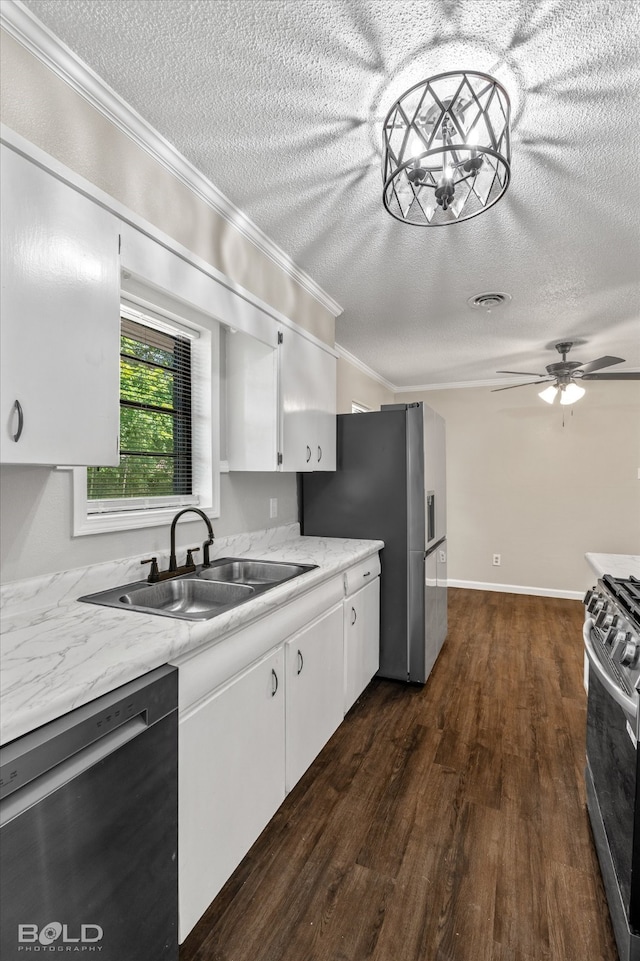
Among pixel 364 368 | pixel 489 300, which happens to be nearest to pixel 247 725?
pixel 489 300

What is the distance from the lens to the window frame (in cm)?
186

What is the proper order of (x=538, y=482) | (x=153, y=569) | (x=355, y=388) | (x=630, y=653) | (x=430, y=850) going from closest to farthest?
(x=630, y=653)
(x=430, y=850)
(x=153, y=569)
(x=355, y=388)
(x=538, y=482)

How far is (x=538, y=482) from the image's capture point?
520 centimetres

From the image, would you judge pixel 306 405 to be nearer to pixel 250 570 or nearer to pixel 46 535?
pixel 250 570

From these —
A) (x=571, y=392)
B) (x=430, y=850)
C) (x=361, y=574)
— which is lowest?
(x=430, y=850)

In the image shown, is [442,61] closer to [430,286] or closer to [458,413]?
[430,286]

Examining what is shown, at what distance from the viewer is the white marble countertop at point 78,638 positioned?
88cm

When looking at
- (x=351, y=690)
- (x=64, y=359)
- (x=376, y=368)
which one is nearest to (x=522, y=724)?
(x=351, y=690)

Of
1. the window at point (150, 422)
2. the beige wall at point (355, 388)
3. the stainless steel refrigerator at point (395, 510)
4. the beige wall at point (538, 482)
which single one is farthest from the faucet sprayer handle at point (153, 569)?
the beige wall at point (538, 482)

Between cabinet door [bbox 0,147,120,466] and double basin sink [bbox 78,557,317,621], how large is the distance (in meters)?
0.52

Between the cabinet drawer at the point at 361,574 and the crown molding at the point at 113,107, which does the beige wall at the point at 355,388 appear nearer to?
the cabinet drawer at the point at 361,574

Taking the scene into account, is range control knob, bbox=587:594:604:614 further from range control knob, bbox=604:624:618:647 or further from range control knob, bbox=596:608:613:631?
range control knob, bbox=604:624:618:647

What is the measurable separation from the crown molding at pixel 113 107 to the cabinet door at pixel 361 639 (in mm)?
1943

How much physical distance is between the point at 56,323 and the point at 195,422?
1112 millimetres
